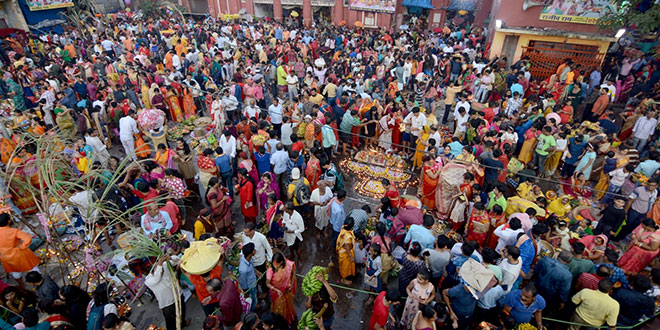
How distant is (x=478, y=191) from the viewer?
617cm

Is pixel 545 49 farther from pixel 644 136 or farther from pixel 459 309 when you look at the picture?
pixel 459 309

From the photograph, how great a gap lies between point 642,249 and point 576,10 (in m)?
11.6

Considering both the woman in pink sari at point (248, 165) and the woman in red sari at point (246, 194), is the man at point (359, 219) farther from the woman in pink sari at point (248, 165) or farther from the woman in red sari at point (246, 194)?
the woman in pink sari at point (248, 165)

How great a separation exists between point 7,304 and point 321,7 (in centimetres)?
2436

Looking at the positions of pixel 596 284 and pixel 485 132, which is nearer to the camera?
pixel 596 284

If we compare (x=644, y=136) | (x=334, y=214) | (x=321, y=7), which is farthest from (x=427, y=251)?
(x=321, y=7)

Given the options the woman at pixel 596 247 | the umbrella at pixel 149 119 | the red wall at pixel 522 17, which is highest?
the red wall at pixel 522 17

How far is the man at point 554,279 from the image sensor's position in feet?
15.0

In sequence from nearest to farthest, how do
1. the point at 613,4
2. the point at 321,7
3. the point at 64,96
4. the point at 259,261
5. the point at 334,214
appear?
the point at 259,261, the point at 334,214, the point at 64,96, the point at 613,4, the point at 321,7

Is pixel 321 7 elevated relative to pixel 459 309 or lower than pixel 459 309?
elevated

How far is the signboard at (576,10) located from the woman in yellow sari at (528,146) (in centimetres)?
798

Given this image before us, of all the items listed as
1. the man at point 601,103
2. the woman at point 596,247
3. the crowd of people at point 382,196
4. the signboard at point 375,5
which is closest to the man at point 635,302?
the crowd of people at point 382,196

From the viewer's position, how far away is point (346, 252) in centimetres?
523

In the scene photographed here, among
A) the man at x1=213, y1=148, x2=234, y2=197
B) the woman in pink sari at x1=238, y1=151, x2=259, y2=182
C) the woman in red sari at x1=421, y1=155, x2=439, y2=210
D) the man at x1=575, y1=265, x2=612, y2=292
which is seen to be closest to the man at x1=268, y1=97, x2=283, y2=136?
the man at x1=213, y1=148, x2=234, y2=197
